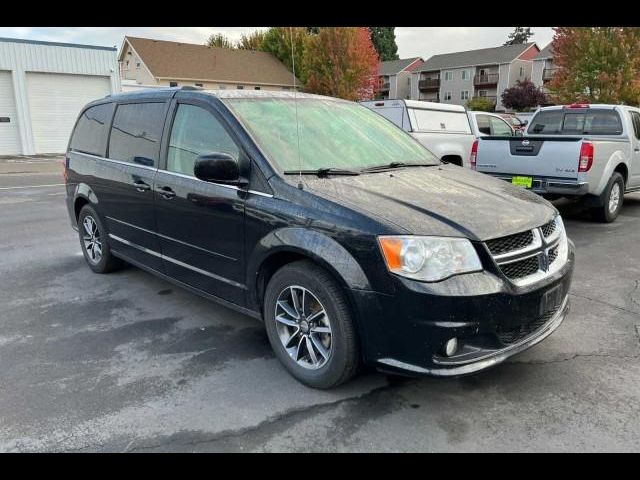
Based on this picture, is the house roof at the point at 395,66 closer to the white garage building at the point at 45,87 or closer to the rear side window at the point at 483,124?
the white garage building at the point at 45,87

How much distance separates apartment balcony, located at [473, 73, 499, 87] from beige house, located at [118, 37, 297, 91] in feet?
83.2

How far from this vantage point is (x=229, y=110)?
3564 millimetres

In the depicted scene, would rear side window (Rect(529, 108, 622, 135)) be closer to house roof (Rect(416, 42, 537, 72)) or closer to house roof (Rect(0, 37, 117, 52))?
house roof (Rect(0, 37, 117, 52))

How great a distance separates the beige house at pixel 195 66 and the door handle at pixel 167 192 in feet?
111

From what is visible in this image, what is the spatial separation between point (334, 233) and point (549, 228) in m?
1.44

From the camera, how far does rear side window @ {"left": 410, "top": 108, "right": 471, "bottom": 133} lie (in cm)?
1000

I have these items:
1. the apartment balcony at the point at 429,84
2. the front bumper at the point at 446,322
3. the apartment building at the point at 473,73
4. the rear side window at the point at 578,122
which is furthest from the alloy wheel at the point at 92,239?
the apartment balcony at the point at 429,84

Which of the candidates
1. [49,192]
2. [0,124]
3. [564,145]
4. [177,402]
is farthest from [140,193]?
[0,124]

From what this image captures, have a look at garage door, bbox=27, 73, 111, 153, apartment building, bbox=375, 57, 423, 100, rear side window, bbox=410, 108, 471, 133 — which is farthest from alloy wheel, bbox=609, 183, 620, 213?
apartment building, bbox=375, 57, 423, 100

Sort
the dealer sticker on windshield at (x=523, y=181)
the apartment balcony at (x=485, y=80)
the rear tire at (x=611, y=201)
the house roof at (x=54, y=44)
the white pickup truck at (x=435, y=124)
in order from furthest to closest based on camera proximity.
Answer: the apartment balcony at (x=485, y=80) < the house roof at (x=54, y=44) < the white pickup truck at (x=435, y=124) < the rear tire at (x=611, y=201) < the dealer sticker on windshield at (x=523, y=181)

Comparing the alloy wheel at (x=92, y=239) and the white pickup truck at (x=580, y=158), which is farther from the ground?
the white pickup truck at (x=580, y=158)

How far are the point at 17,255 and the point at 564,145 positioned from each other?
7396 millimetres

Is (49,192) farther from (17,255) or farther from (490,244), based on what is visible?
(490,244)

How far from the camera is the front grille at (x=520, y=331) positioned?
9.05 ft
